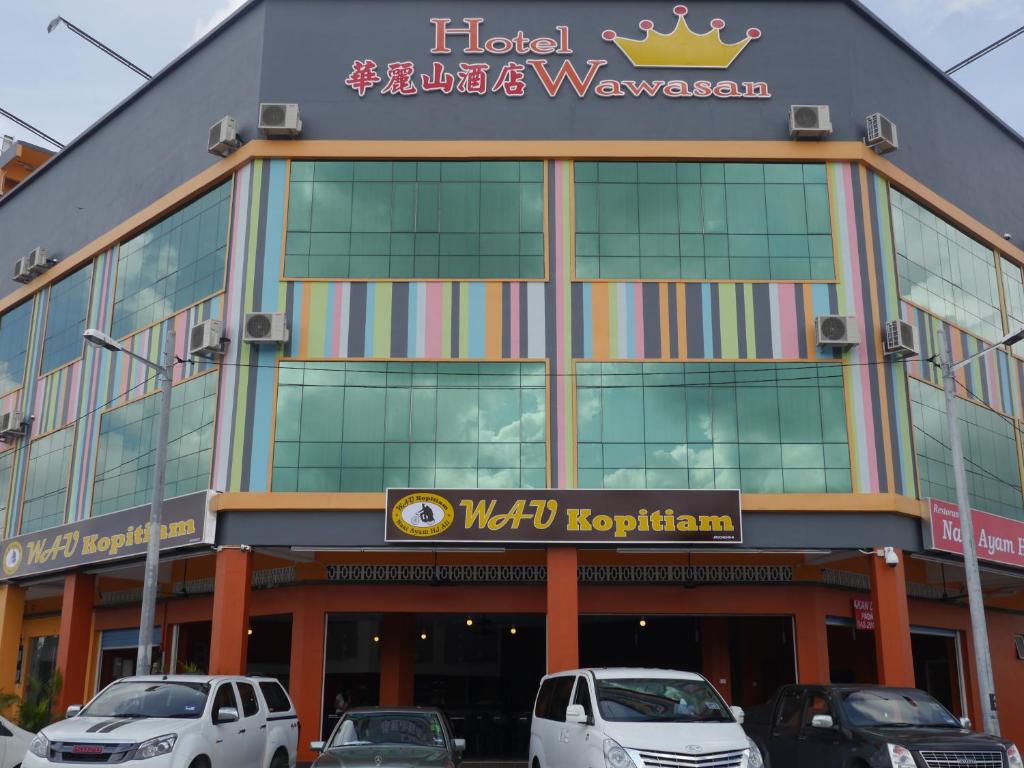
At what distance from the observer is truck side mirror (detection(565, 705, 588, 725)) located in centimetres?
1380

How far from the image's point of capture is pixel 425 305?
23953mm

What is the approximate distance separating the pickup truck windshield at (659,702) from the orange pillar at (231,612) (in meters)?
10.3

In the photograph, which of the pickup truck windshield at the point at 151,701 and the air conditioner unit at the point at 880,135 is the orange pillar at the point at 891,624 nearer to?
the air conditioner unit at the point at 880,135

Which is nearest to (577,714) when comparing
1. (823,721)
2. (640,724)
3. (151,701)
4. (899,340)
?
(640,724)

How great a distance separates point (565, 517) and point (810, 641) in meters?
7.15

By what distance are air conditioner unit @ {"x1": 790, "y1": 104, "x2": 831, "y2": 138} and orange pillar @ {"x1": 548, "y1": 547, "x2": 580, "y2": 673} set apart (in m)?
10.9

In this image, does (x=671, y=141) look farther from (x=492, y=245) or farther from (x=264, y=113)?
(x=264, y=113)

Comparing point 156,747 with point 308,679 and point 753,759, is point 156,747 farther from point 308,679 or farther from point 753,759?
point 308,679

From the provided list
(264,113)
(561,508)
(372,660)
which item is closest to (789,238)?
(561,508)

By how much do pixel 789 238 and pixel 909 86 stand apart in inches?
242

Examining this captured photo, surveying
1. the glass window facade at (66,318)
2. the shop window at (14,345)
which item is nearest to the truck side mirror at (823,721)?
the glass window facade at (66,318)

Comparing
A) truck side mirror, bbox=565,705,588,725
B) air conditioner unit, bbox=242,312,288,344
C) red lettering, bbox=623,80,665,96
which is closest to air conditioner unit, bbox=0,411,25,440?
air conditioner unit, bbox=242,312,288,344

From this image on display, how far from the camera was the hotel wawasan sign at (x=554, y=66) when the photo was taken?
82.4 ft

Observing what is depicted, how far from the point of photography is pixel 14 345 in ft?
109
